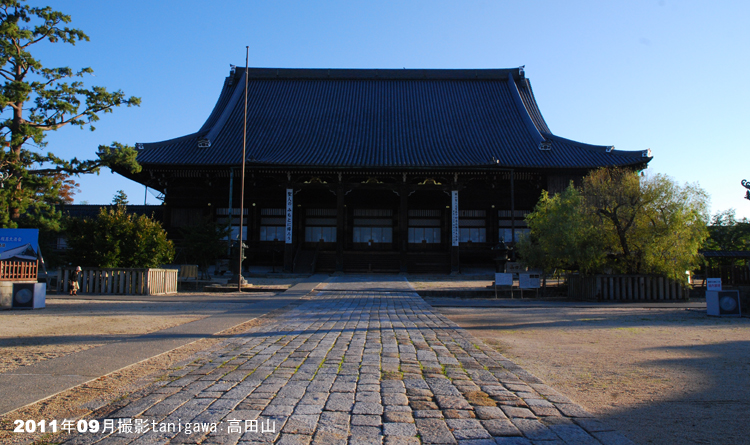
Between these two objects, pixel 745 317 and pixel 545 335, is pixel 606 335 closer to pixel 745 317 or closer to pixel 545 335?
pixel 545 335

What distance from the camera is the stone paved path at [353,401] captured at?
2.62 m

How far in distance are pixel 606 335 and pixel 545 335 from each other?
0.96 meters

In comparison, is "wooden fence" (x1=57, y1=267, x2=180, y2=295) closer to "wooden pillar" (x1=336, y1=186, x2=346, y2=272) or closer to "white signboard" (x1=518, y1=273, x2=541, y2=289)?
"wooden pillar" (x1=336, y1=186, x2=346, y2=272)

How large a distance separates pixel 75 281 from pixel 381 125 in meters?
20.4

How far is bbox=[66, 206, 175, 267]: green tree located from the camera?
1368cm

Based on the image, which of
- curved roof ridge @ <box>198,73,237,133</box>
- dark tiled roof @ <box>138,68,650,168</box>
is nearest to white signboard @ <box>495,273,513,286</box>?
dark tiled roof @ <box>138,68,650,168</box>

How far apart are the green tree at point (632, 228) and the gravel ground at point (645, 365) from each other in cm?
396

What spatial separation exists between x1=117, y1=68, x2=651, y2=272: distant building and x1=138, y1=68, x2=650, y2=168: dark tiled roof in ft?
0.37

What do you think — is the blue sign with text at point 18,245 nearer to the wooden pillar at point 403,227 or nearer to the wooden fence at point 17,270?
the wooden fence at point 17,270

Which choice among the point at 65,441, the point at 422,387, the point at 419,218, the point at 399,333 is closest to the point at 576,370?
the point at 422,387

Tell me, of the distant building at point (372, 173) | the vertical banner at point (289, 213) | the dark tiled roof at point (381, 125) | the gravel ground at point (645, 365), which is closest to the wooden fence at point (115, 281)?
the gravel ground at point (645, 365)

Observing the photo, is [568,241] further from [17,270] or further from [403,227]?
[17,270]

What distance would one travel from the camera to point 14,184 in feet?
51.3

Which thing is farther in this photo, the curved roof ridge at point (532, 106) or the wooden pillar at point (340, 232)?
the curved roof ridge at point (532, 106)
